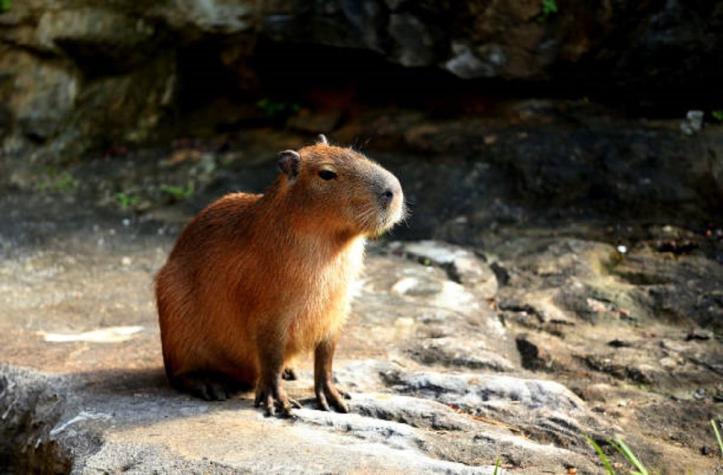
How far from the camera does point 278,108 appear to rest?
9.24 metres

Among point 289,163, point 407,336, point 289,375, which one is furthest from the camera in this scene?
point 407,336

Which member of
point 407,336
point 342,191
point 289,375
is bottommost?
point 289,375

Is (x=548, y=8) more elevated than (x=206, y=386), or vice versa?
(x=548, y=8)

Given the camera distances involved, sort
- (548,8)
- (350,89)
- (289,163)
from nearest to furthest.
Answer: (289,163)
(548,8)
(350,89)

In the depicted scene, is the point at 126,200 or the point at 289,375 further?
the point at 126,200

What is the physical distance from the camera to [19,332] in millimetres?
5914

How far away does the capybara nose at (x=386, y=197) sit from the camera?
4.46 metres

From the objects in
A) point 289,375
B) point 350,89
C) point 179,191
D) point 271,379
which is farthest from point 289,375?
point 350,89

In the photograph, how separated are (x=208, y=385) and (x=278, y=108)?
15.8 ft

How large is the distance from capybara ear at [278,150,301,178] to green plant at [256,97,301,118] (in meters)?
4.68

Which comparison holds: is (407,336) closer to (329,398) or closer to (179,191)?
(329,398)

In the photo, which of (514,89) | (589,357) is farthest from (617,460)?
(514,89)

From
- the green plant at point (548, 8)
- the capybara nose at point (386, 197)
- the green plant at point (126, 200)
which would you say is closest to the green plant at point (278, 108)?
the green plant at point (126, 200)

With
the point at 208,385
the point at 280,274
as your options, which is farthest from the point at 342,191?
the point at 208,385
